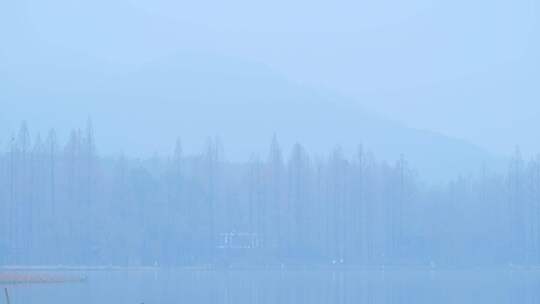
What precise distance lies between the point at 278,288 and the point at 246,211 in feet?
81.1

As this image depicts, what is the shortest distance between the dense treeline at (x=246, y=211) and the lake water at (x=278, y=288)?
5081mm

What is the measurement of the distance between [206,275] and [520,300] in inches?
647

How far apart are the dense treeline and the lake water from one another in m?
5.08

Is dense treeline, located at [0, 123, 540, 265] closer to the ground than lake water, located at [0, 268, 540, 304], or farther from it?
farther from it

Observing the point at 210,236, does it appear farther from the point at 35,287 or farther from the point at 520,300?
the point at 520,300

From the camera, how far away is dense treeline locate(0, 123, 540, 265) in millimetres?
54116

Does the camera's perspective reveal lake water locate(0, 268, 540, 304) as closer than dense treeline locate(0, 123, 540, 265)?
Yes

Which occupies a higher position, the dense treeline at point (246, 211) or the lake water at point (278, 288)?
the dense treeline at point (246, 211)

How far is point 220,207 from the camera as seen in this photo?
6184 cm

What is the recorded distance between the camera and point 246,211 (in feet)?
204

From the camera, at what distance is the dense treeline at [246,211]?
178ft

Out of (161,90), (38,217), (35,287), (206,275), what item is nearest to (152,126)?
(161,90)

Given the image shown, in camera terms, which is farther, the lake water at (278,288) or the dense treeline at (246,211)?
the dense treeline at (246,211)

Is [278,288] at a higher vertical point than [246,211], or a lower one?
lower
